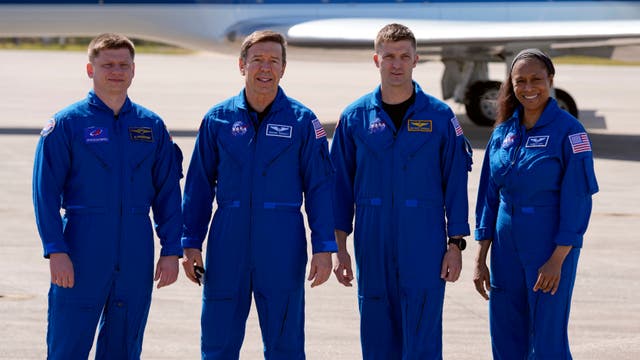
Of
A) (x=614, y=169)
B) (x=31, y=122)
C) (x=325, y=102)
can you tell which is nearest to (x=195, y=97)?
(x=325, y=102)

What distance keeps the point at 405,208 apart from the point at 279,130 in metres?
0.68

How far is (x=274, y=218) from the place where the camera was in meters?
5.12

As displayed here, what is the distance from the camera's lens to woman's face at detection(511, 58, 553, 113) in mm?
5195

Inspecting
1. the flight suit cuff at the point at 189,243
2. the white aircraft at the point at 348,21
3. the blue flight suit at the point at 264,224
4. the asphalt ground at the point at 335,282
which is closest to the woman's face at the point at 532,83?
the blue flight suit at the point at 264,224

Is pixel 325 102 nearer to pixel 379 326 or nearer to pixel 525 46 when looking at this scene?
pixel 525 46

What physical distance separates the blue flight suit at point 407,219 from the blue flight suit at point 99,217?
0.99 m

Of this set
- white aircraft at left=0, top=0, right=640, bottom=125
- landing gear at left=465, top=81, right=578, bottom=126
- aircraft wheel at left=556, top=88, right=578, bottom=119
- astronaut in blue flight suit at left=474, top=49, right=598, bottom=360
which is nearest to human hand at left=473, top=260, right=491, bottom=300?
astronaut in blue flight suit at left=474, top=49, right=598, bottom=360

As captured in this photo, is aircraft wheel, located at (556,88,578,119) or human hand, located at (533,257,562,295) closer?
human hand, located at (533,257,562,295)

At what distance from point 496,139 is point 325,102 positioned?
1879 centimetres

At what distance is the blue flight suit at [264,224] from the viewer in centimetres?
512

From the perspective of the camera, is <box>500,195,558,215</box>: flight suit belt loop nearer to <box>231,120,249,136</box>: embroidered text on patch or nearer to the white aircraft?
<box>231,120,249,136</box>: embroidered text on patch

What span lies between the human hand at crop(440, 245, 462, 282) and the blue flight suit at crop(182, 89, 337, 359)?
0.53m

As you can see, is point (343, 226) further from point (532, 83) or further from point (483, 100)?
point (483, 100)

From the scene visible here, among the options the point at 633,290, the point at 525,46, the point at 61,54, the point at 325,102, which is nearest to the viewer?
the point at 633,290
